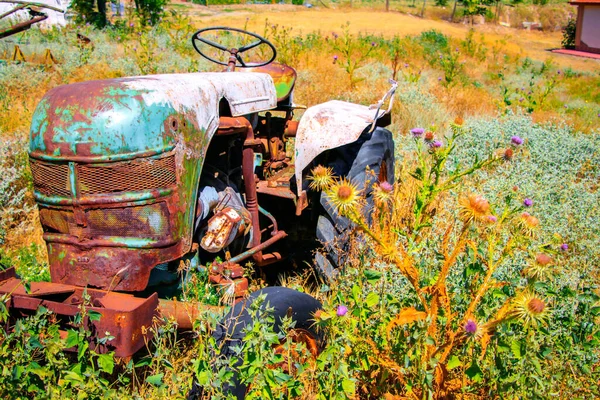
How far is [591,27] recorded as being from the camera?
2678 centimetres

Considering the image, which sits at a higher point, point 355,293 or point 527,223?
point 527,223

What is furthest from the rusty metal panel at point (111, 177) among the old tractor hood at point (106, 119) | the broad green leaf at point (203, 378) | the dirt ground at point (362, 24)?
the dirt ground at point (362, 24)

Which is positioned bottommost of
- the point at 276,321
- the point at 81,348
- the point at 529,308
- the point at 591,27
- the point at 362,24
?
the point at 276,321

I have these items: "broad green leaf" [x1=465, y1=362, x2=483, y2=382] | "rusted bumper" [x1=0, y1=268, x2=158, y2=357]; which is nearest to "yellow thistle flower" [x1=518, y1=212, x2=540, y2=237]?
"broad green leaf" [x1=465, y1=362, x2=483, y2=382]

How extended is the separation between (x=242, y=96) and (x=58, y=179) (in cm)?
117

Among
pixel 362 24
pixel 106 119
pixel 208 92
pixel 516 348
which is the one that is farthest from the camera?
pixel 362 24

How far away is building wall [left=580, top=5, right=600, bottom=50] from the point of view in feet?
84.5

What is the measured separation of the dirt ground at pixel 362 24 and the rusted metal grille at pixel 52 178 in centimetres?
2052

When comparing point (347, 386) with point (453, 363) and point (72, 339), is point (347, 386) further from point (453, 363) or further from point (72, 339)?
point (72, 339)

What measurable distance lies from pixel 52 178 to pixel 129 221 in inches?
14.2

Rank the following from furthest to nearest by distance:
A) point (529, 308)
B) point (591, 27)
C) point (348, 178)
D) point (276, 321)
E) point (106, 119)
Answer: point (591, 27) → point (348, 178) → point (276, 321) → point (106, 119) → point (529, 308)

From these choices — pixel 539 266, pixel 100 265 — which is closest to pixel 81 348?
pixel 100 265

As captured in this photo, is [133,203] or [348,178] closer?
[133,203]

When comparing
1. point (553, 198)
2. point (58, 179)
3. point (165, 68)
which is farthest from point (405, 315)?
point (165, 68)
